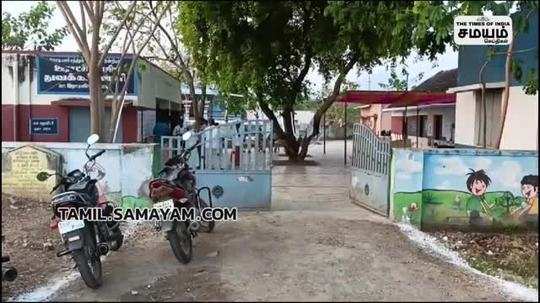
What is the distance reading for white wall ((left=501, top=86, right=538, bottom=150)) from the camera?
9.40m

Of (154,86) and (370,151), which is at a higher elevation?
(154,86)

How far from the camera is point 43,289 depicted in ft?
16.1

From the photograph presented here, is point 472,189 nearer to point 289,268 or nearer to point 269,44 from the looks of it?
point 289,268

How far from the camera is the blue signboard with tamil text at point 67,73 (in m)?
A: 14.7

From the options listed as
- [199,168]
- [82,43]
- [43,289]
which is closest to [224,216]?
[199,168]

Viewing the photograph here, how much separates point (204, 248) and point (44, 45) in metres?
14.4

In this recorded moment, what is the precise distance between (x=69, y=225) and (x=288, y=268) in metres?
2.00

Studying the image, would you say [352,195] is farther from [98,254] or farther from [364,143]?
[98,254]

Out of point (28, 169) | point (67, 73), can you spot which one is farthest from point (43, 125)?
point (28, 169)

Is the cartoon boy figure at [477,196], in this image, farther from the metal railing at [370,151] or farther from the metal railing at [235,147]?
the metal railing at [235,147]

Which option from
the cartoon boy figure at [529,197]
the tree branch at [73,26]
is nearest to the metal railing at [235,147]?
the tree branch at [73,26]

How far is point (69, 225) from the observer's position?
4641mm

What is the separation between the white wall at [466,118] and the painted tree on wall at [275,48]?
167cm

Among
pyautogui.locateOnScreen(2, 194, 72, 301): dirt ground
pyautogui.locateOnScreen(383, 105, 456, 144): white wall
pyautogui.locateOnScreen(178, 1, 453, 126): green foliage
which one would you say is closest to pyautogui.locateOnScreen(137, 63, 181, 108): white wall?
pyautogui.locateOnScreen(178, 1, 453, 126): green foliage
